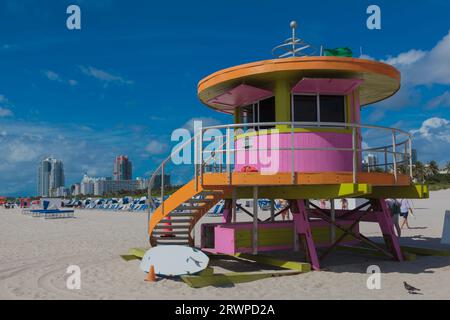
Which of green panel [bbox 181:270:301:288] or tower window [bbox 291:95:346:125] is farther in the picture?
tower window [bbox 291:95:346:125]

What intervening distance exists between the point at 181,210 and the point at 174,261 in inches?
94.8

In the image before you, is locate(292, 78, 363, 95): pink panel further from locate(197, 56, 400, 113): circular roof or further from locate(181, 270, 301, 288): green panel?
locate(181, 270, 301, 288): green panel

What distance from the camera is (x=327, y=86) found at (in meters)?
11.9

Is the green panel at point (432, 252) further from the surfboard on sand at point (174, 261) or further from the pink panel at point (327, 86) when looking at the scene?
the surfboard on sand at point (174, 261)

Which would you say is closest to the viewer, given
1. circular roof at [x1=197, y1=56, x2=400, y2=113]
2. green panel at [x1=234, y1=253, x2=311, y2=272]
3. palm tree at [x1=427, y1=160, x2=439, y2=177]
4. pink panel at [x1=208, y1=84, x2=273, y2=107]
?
green panel at [x1=234, y1=253, x2=311, y2=272]

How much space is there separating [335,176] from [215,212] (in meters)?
25.7

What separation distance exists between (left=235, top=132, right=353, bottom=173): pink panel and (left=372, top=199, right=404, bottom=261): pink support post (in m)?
2.06

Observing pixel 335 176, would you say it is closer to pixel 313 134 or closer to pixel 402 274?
pixel 313 134

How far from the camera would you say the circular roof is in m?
11.2

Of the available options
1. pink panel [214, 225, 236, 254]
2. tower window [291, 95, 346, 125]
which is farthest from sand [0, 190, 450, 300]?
tower window [291, 95, 346, 125]

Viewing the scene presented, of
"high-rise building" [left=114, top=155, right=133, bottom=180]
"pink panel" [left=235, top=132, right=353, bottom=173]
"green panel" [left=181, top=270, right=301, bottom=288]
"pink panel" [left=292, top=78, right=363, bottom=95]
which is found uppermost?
"high-rise building" [left=114, top=155, right=133, bottom=180]

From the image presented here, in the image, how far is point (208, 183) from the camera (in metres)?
10.6
